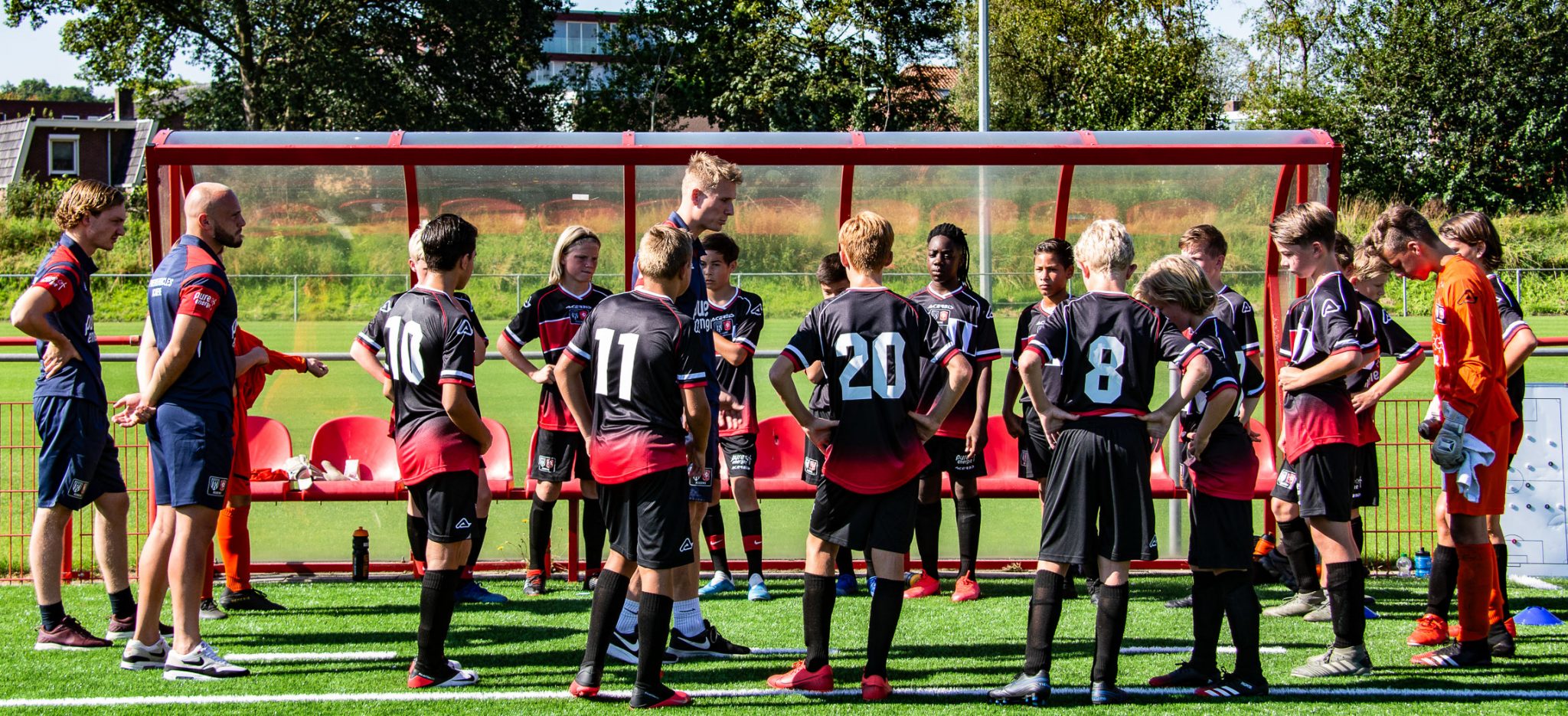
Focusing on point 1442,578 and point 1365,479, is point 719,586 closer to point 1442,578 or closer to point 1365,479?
point 1365,479

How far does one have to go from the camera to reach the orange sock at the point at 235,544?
20.2 ft

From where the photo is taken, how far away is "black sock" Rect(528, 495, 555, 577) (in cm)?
660

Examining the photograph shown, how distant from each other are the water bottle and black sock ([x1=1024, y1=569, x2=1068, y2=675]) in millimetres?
4067

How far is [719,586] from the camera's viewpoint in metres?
6.73

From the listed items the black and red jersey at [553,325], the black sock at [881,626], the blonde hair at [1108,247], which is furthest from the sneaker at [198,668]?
the blonde hair at [1108,247]

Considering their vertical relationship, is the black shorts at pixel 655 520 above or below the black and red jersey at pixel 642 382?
below

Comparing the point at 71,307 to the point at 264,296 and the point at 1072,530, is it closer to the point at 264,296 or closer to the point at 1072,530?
the point at 264,296

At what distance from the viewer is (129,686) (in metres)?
4.82

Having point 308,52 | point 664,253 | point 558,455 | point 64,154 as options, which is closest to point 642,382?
point 664,253

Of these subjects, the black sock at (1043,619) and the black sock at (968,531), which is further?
the black sock at (968,531)

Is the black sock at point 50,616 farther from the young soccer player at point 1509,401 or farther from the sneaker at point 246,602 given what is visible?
the young soccer player at point 1509,401

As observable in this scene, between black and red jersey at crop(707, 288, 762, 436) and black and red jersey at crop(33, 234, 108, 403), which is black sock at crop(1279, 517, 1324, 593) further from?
black and red jersey at crop(33, 234, 108, 403)

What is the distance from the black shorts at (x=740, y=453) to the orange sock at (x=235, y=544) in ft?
7.84

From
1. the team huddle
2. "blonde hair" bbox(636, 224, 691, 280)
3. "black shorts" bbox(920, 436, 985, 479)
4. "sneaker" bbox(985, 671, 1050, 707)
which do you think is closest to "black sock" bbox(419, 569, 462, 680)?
the team huddle
